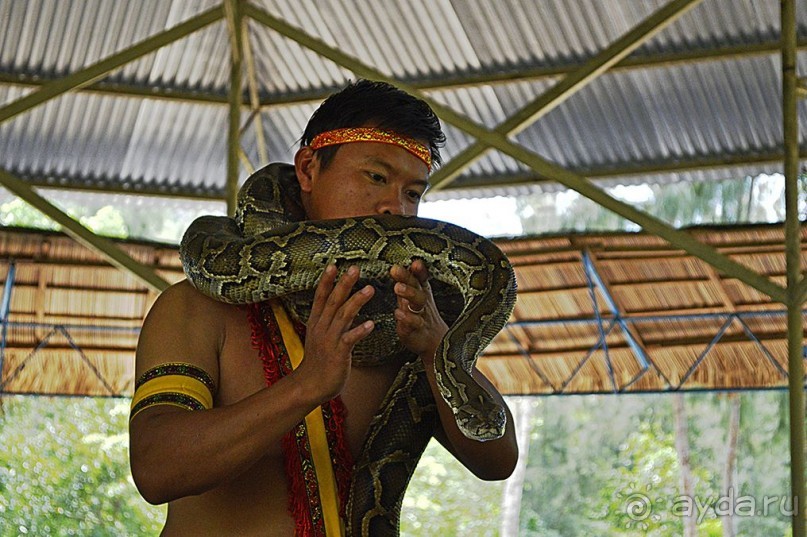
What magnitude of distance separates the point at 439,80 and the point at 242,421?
6.13 metres

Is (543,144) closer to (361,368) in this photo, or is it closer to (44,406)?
(361,368)

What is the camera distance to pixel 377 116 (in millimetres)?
2791

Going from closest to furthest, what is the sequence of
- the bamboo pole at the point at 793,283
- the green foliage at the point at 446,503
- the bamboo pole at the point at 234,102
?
the bamboo pole at the point at 793,283
the bamboo pole at the point at 234,102
the green foliage at the point at 446,503

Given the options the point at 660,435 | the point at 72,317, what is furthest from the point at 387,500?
the point at 660,435

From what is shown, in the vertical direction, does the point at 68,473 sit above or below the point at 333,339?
above

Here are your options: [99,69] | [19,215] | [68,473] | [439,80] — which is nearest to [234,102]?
[99,69]

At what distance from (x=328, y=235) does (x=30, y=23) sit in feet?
19.0

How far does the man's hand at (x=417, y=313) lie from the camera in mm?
2412

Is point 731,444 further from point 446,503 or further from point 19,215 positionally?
point 19,215

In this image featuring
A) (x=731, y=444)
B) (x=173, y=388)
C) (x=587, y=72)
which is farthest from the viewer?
(x=731, y=444)

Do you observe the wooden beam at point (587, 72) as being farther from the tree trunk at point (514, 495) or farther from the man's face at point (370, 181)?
the tree trunk at point (514, 495)

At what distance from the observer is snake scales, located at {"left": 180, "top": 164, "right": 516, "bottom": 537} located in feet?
8.37

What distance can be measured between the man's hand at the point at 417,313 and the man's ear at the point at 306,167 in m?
0.46

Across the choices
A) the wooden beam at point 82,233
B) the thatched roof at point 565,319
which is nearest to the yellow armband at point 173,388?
the wooden beam at point 82,233
